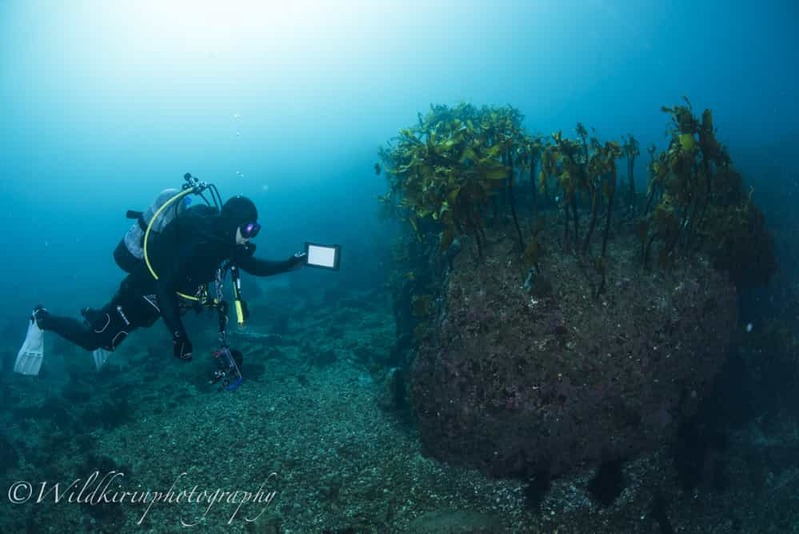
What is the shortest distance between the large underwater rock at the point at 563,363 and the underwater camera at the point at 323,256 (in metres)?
2.18

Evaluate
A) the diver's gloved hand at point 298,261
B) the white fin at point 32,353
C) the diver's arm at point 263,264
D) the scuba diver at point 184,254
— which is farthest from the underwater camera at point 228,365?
the white fin at point 32,353

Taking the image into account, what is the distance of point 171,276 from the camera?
5770 mm

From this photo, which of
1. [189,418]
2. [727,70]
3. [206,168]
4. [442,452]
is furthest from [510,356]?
[206,168]

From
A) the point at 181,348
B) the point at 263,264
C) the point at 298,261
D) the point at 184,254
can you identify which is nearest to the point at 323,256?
the point at 298,261

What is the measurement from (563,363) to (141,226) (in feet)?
23.0

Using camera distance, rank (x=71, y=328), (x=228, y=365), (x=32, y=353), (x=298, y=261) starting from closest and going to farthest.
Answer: (x=228, y=365), (x=298, y=261), (x=71, y=328), (x=32, y=353)

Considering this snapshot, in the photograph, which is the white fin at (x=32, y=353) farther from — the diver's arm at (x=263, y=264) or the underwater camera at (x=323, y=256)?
the underwater camera at (x=323, y=256)

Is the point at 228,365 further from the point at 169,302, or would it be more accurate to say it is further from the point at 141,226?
the point at 141,226

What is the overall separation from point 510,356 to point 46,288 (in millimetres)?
46943

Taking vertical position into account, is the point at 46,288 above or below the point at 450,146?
below

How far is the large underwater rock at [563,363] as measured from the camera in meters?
5.38

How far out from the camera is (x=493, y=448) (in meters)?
5.49

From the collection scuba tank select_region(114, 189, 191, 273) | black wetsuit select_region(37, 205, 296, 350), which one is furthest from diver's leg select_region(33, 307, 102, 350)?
scuba tank select_region(114, 189, 191, 273)

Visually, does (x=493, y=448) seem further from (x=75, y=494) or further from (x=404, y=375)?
(x=75, y=494)
